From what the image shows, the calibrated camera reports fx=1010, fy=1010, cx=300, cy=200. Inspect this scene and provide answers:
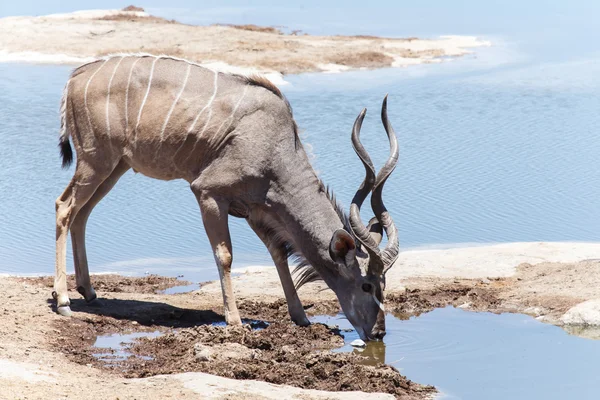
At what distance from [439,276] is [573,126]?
10.7 metres

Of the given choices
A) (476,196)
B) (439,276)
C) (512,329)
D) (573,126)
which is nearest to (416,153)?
(476,196)

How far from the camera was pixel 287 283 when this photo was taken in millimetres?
8789

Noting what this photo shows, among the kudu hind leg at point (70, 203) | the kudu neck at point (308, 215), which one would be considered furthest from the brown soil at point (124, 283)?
the kudu neck at point (308, 215)

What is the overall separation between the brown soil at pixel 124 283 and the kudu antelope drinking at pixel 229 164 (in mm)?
1209

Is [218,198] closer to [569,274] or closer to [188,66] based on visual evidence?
[188,66]

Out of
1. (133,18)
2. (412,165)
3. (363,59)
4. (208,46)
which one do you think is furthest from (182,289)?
(133,18)

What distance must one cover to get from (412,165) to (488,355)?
8428mm

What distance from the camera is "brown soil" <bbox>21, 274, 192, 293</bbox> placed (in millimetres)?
10000

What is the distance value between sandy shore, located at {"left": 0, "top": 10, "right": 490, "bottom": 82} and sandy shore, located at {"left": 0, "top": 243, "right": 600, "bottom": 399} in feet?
54.2

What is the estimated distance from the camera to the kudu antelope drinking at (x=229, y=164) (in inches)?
328

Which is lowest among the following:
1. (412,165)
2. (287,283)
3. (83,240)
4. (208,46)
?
(287,283)

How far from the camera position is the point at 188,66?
352 inches

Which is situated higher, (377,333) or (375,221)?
(375,221)

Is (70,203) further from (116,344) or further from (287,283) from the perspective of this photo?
(287,283)
